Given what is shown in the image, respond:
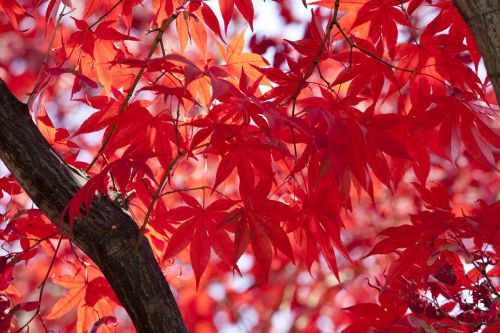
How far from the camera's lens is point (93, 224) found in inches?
46.2

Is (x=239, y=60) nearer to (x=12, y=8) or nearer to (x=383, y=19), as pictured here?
(x=383, y=19)

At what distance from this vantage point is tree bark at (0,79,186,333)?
116 centimetres

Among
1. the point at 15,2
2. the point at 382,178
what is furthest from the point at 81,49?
the point at 382,178

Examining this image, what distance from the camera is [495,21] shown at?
0.75 meters

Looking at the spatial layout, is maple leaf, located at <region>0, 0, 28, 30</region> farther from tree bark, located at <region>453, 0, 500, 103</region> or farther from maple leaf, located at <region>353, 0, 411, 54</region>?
tree bark, located at <region>453, 0, 500, 103</region>

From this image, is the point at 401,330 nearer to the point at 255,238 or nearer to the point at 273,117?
the point at 255,238

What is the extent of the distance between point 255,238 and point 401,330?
317mm

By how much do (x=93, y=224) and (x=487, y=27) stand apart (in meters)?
0.74

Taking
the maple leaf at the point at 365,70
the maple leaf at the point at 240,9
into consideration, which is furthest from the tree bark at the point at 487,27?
the maple leaf at the point at 240,9

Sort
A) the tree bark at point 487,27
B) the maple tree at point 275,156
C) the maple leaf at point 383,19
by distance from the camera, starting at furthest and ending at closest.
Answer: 1. the maple leaf at point 383,19
2. the maple tree at point 275,156
3. the tree bark at point 487,27

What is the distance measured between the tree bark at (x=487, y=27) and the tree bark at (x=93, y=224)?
698 mm

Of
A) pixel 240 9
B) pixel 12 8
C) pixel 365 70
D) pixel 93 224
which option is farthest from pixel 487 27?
pixel 12 8

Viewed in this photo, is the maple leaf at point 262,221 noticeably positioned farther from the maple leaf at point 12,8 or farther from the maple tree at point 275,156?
the maple leaf at point 12,8

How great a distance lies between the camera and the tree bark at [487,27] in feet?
2.47
